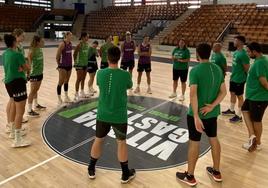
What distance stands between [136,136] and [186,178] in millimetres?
1551

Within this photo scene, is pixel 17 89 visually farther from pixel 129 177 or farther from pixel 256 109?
pixel 256 109

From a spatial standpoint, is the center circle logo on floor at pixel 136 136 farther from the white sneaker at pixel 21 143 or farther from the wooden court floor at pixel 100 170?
the white sneaker at pixel 21 143

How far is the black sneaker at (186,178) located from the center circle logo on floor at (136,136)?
0.35 metres

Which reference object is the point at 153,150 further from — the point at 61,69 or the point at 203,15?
the point at 203,15

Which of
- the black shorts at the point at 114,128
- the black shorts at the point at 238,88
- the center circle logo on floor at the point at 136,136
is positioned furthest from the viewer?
the black shorts at the point at 238,88

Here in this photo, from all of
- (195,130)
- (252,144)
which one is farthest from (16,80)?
(252,144)

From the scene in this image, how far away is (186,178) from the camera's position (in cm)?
351

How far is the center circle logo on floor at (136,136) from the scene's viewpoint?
4078 mm

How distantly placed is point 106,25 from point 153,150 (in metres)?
21.0

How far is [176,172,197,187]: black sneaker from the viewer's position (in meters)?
3.45

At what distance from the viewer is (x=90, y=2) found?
1173 inches

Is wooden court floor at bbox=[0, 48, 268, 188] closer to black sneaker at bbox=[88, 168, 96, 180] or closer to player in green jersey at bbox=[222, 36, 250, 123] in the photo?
black sneaker at bbox=[88, 168, 96, 180]

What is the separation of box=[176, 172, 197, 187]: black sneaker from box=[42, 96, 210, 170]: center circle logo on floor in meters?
0.35

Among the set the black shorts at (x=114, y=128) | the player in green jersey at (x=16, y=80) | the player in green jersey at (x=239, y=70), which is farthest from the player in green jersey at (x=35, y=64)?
the player in green jersey at (x=239, y=70)
